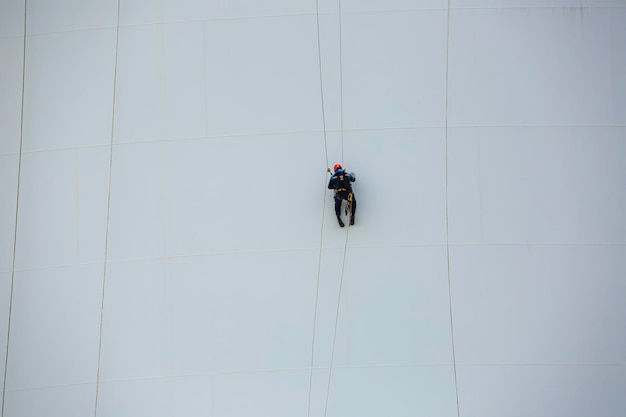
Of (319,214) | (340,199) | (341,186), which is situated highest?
(341,186)

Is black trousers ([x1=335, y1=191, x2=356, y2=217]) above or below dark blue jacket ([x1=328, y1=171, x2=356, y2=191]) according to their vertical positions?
below

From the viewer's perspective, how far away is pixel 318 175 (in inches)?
480

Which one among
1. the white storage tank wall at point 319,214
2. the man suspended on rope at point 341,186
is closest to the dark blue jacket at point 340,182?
the man suspended on rope at point 341,186

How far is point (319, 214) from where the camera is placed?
12125mm

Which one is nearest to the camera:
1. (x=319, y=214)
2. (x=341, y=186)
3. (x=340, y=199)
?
(x=341, y=186)

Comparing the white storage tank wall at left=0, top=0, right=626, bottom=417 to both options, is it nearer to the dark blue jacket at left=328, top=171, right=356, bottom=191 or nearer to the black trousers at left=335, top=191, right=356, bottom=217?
the black trousers at left=335, top=191, right=356, bottom=217

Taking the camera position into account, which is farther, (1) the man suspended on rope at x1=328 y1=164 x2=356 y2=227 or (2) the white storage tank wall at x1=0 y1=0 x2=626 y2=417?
(2) the white storage tank wall at x1=0 y1=0 x2=626 y2=417

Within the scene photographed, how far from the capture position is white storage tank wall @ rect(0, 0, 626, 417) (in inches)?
464

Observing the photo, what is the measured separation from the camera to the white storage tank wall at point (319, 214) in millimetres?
11789

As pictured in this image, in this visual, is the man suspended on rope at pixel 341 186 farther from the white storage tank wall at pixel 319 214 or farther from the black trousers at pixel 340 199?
the white storage tank wall at pixel 319 214

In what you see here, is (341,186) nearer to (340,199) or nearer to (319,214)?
(340,199)

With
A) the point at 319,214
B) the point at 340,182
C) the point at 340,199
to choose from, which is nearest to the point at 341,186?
the point at 340,182

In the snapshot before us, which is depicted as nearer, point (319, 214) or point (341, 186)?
point (341, 186)

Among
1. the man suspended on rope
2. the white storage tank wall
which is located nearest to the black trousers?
the man suspended on rope
